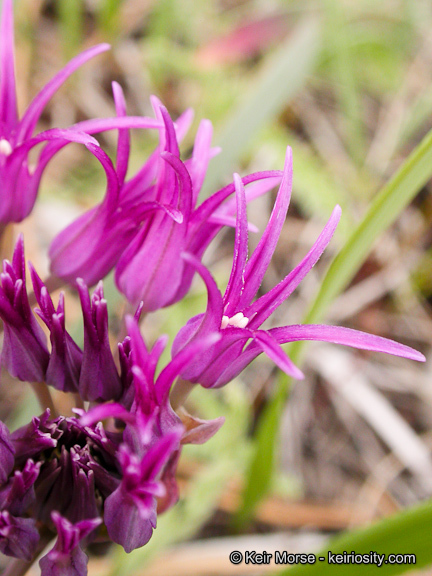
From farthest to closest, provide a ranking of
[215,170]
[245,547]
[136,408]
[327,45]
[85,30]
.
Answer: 1. [85,30]
2. [327,45]
3. [245,547]
4. [215,170]
5. [136,408]

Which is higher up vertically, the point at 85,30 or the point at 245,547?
the point at 85,30

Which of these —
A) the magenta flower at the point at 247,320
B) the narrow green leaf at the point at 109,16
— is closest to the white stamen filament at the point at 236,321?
the magenta flower at the point at 247,320

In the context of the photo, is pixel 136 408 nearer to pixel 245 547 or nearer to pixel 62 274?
pixel 62 274

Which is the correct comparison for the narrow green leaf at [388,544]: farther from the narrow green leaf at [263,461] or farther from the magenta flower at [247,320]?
the narrow green leaf at [263,461]

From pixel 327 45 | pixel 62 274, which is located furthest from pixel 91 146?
pixel 327 45

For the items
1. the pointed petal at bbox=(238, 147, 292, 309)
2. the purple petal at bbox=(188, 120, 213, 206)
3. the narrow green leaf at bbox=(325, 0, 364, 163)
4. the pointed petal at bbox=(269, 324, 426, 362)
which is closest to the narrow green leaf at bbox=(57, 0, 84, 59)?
the narrow green leaf at bbox=(325, 0, 364, 163)

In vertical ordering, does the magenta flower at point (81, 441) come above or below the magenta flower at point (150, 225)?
below

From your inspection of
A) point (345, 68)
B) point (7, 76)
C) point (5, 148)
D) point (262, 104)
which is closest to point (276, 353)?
point (5, 148)
